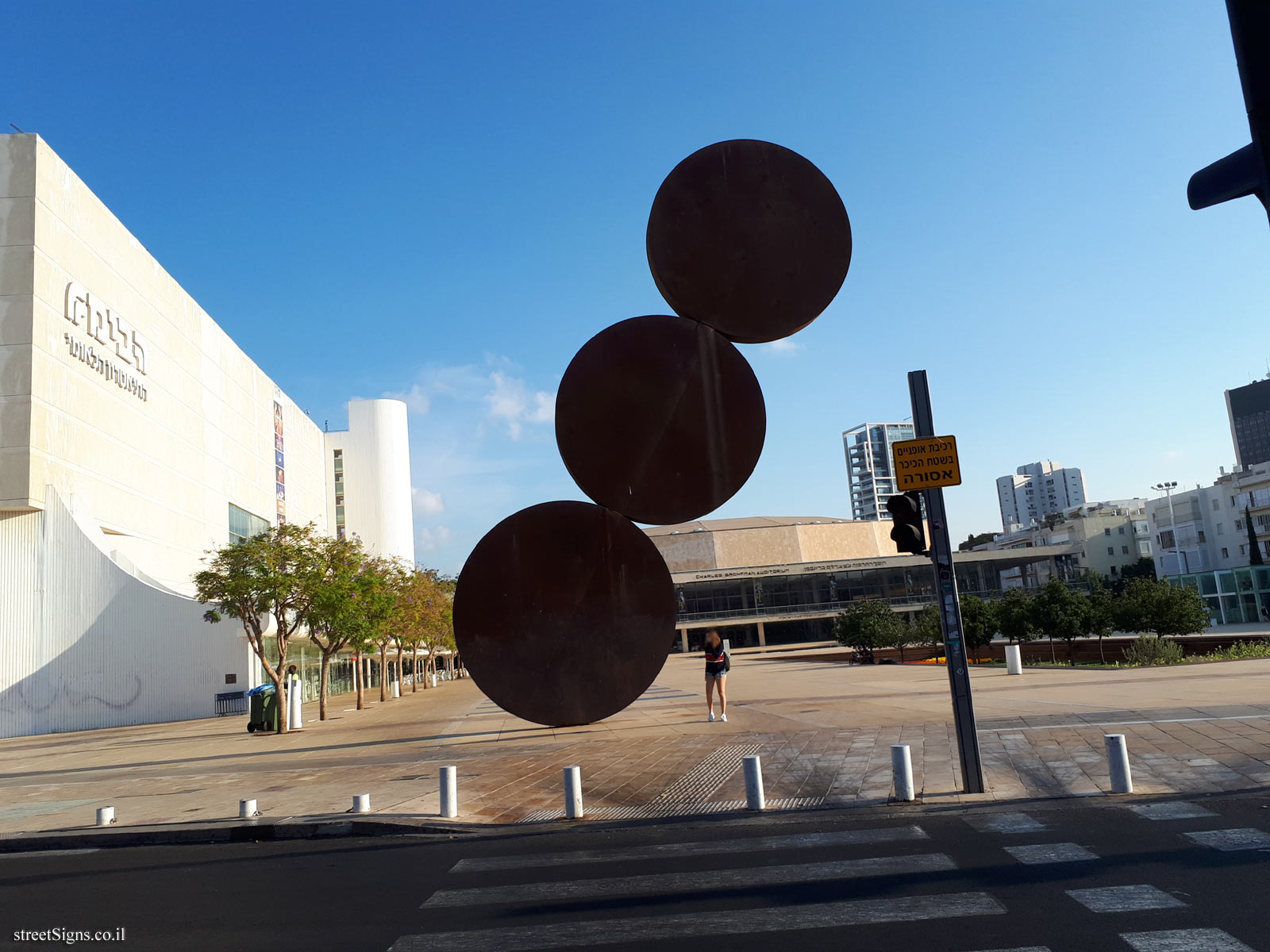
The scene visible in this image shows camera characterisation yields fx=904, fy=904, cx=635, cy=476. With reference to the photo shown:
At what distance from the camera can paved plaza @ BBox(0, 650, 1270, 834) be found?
986 centimetres

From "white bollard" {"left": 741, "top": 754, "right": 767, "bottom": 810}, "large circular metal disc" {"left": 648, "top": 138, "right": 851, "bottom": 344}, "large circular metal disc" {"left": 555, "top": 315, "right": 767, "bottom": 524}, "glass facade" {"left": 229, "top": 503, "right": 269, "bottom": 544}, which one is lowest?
"white bollard" {"left": 741, "top": 754, "right": 767, "bottom": 810}

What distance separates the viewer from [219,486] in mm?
47406

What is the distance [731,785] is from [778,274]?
21.4 feet

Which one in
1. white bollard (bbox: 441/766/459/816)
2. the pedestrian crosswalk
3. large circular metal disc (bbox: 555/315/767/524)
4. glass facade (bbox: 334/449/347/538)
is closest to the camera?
the pedestrian crosswalk

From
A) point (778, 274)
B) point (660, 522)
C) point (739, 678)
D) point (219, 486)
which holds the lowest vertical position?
point (739, 678)

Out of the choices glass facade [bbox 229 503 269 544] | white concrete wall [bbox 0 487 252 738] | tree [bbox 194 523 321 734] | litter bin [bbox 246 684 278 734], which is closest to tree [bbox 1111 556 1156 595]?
glass facade [bbox 229 503 269 544]

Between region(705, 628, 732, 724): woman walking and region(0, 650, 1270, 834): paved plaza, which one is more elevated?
region(705, 628, 732, 724): woman walking

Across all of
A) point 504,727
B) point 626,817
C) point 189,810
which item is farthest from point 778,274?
point 504,727

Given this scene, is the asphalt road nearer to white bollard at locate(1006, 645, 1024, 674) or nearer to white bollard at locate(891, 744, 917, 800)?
white bollard at locate(891, 744, 917, 800)

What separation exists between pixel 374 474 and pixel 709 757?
275 ft

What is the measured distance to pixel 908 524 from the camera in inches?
386

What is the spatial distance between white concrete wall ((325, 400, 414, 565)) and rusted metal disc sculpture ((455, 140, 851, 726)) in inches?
3453

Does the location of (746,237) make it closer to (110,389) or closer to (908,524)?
(908,524)

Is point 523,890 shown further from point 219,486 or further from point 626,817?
point 219,486
